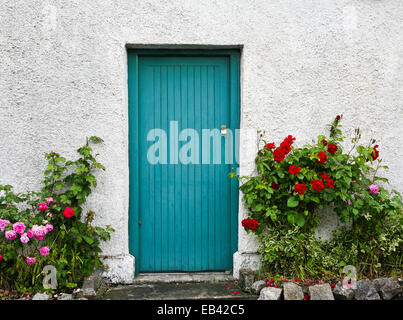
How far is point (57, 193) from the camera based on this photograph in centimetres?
376

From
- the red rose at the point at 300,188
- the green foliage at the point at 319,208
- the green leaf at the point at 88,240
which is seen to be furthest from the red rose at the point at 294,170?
the green leaf at the point at 88,240

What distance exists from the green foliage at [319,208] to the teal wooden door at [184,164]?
16.8 inches

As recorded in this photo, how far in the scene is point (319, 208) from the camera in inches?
145

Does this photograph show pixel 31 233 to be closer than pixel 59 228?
Yes

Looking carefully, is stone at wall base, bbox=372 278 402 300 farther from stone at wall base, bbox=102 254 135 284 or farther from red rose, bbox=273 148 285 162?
stone at wall base, bbox=102 254 135 284

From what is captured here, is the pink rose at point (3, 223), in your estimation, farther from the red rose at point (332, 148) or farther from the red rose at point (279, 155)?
the red rose at point (332, 148)

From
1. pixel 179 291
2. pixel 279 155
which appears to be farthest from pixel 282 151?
pixel 179 291

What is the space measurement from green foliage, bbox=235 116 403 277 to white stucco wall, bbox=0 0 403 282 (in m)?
0.30

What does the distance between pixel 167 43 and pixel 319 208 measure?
2424 mm

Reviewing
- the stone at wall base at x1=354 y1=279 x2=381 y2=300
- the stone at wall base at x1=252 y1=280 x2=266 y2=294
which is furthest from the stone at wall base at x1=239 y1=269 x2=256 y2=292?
the stone at wall base at x1=354 y1=279 x2=381 y2=300

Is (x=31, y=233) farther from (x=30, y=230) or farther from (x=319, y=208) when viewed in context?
(x=319, y=208)

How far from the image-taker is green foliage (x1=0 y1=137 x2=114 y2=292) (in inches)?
135

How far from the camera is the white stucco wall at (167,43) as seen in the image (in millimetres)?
3709

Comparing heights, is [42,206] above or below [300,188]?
below
